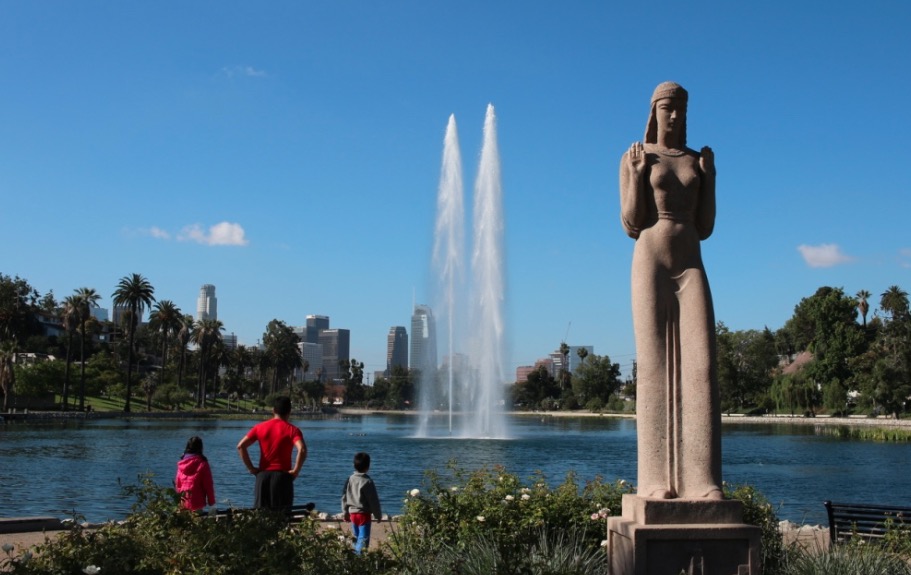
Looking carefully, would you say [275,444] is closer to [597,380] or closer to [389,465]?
[389,465]

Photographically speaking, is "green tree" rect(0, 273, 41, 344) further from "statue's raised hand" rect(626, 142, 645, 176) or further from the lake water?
"statue's raised hand" rect(626, 142, 645, 176)

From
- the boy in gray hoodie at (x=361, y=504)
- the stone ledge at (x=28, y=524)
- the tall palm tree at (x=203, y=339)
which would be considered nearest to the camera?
the boy in gray hoodie at (x=361, y=504)

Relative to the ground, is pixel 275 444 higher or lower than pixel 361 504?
higher

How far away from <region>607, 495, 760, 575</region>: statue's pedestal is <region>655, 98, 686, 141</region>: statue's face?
112 inches

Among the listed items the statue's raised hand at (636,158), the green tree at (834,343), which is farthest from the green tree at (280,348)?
the statue's raised hand at (636,158)

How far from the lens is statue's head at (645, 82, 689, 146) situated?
686 cm

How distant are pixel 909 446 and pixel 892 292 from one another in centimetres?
6866

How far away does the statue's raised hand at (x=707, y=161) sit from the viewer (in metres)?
6.81

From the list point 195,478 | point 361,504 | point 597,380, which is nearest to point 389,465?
point 361,504

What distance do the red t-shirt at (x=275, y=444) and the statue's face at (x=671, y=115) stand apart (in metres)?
4.29

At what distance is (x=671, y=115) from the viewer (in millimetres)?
6887

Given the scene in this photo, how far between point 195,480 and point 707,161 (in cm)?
582

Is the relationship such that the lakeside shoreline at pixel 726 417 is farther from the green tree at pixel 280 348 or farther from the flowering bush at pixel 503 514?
the flowering bush at pixel 503 514

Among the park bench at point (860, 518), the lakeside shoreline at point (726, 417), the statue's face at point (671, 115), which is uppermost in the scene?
the statue's face at point (671, 115)
